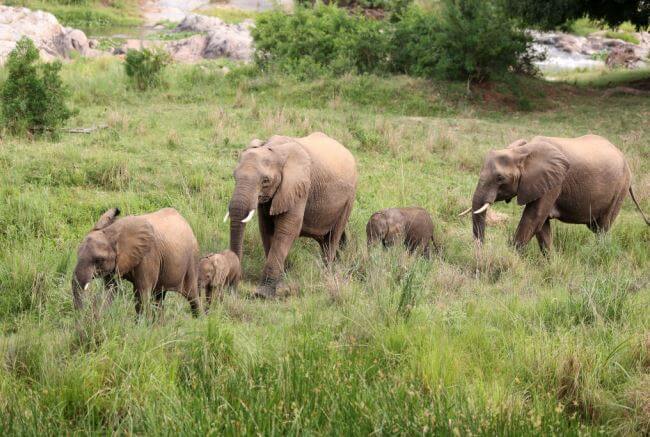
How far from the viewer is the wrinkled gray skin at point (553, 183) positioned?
32.3ft

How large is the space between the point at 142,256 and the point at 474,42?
14.3 m

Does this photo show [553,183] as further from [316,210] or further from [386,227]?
[316,210]

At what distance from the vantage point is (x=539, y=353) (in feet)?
18.5

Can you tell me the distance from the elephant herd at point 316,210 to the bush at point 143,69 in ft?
31.4

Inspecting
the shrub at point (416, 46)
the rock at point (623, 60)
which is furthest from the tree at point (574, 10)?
the rock at point (623, 60)

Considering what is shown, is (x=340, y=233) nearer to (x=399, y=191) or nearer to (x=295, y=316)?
(x=399, y=191)

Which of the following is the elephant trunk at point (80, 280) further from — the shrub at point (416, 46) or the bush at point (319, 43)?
the shrub at point (416, 46)

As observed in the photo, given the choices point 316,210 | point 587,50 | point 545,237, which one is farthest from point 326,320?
point 587,50

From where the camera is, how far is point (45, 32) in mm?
29797

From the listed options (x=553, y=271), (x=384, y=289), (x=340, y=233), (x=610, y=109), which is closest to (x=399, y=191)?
(x=340, y=233)

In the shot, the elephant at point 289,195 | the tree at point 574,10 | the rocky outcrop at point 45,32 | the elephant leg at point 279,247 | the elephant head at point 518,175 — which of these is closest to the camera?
the elephant at point 289,195

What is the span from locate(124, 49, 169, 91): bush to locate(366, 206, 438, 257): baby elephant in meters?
9.91

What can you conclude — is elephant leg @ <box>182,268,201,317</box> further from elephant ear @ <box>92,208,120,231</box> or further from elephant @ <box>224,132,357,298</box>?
elephant ear @ <box>92,208,120,231</box>

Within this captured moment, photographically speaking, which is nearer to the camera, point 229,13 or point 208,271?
point 208,271
